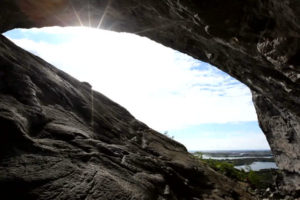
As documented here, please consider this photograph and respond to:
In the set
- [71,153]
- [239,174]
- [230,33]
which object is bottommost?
[239,174]

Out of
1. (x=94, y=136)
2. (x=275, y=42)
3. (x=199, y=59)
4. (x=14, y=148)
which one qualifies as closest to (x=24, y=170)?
(x=14, y=148)

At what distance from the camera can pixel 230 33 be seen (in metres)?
6.38

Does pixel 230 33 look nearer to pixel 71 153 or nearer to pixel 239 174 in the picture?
pixel 71 153

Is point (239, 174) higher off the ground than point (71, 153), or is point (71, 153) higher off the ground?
point (71, 153)

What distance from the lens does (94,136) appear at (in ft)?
30.1

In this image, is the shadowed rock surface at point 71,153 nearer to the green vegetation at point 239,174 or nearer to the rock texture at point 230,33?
the rock texture at point 230,33

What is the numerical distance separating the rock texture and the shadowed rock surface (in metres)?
0.22

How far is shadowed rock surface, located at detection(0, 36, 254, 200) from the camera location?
18.3 feet

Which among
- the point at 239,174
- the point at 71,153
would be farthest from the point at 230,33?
the point at 239,174

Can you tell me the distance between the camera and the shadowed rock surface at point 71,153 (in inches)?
220

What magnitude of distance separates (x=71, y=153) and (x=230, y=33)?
5.58m

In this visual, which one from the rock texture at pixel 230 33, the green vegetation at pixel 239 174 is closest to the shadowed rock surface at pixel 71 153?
the rock texture at pixel 230 33

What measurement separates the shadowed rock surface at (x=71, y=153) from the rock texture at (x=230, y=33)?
0.22 meters

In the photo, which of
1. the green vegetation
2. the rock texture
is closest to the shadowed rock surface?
the rock texture
